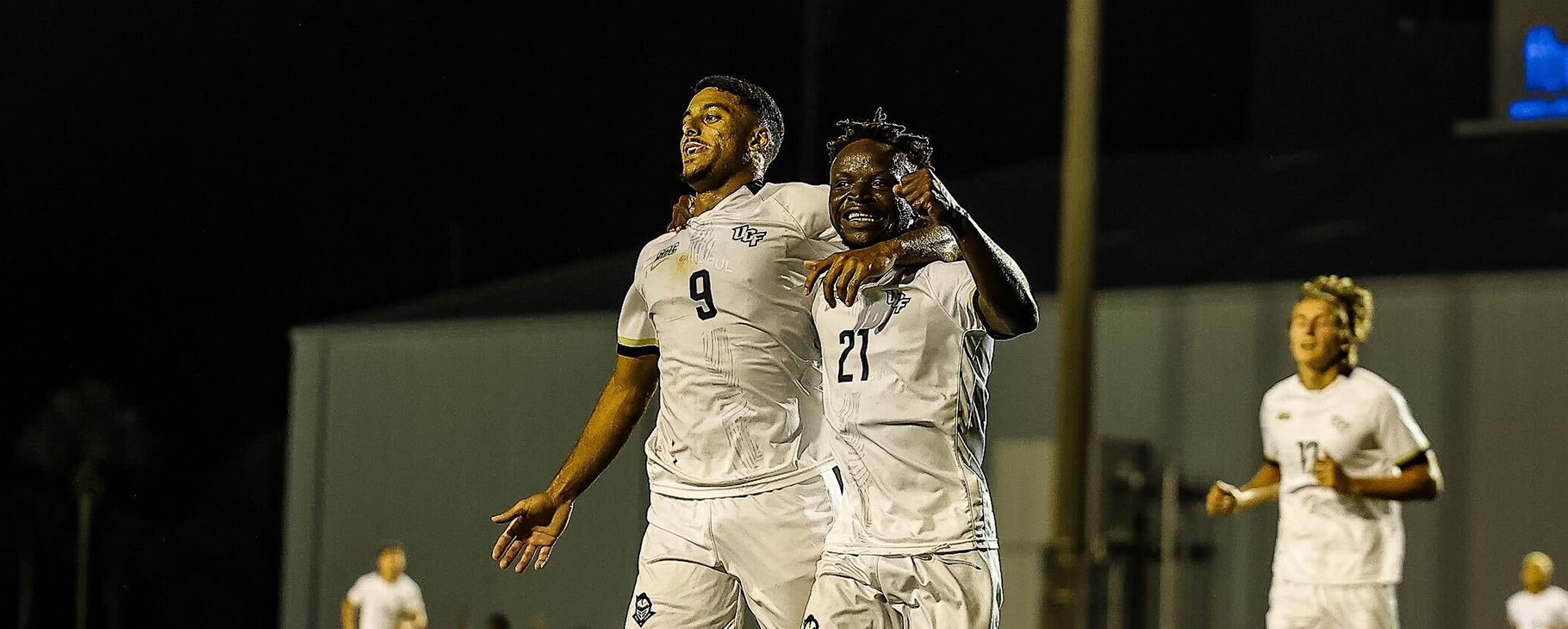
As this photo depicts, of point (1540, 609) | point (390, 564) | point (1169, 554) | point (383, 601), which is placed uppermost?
point (1169, 554)

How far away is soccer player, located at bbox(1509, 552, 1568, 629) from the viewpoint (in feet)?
39.0

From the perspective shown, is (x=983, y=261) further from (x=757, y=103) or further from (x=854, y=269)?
(x=757, y=103)

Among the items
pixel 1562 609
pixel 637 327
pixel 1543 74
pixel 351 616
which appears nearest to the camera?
pixel 637 327

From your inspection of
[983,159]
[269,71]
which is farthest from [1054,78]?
[269,71]

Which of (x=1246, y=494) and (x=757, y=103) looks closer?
(x=757, y=103)

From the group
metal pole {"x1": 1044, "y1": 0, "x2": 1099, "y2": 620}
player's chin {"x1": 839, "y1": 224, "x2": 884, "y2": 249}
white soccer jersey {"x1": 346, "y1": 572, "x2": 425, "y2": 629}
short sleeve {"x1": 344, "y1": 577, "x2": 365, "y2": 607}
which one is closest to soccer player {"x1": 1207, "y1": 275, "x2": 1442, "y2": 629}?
metal pole {"x1": 1044, "y1": 0, "x2": 1099, "y2": 620}

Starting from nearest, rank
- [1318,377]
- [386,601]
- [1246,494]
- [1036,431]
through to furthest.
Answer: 1. [1246,494]
2. [1318,377]
3. [1036,431]
4. [386,601]

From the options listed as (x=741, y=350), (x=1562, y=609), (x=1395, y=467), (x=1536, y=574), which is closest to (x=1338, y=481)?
(x=1395, y=467)

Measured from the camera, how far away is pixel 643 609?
5.90 m

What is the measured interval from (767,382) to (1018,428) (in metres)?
9.02

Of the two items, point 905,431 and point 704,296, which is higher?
point 704,296

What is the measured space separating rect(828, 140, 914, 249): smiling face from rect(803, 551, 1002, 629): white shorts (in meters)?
0.83

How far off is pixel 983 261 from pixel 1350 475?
294 cm

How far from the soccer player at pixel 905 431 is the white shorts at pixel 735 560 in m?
0.30
